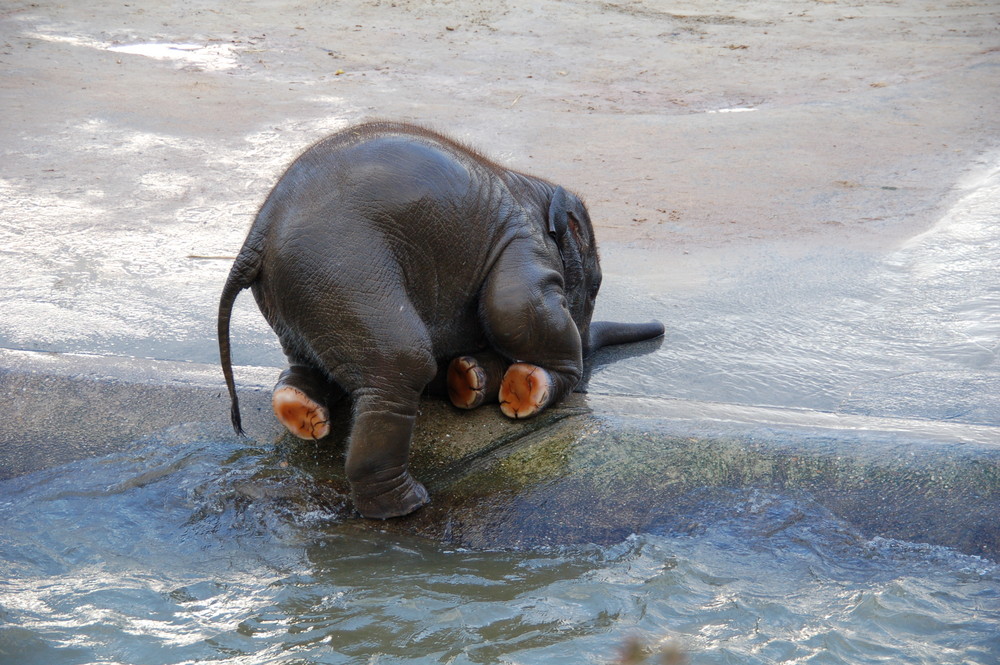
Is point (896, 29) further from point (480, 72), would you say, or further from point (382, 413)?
point (382, 413)

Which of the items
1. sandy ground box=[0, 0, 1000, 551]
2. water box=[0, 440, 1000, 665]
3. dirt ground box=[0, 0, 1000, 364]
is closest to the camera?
water box=[0, 440, 1000, 665]

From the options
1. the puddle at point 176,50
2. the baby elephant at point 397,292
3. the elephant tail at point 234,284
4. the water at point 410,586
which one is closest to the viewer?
the water at point 410,586

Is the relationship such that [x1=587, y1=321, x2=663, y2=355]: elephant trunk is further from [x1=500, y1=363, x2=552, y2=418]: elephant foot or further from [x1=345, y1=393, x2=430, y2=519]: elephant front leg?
[x1=345, y1=393, x2=430, y2=519]: elephant front leg

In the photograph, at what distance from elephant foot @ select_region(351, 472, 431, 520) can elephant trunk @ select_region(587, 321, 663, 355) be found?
5.22 ft

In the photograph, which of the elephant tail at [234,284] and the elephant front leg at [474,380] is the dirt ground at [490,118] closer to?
the elephant tail at [234,284]

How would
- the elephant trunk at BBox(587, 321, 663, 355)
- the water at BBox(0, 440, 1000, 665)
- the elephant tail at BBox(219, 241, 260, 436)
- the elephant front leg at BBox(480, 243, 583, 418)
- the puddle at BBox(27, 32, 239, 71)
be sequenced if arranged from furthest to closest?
the puddle at BBox(27, 32, 239, 71), the elephant trunk at BBox(587, 321, 663, 355), the elephant front leg at BBox(480, 243, 583, 418), the elephant tail at BBox(219, 241, 260, 436), the water at BBox(0, 440, 1000, 665)

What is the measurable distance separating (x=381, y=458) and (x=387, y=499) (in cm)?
17

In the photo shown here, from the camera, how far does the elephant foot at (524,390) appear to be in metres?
4.30

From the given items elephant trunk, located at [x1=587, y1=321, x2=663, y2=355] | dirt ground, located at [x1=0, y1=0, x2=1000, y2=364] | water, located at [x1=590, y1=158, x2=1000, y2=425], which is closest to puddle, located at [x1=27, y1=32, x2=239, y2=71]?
dirt ground, located at [x1=0, y1=0, x2=1000, y2=364]

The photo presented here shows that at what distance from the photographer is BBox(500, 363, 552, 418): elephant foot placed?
4301 mm

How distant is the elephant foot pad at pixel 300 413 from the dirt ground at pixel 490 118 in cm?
123

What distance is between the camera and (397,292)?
380cm

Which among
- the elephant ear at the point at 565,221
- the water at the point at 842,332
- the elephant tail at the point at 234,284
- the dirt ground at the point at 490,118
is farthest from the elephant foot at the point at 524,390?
the dirt ground at the point at 490,118

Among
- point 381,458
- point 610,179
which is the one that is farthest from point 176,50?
point 381,458
